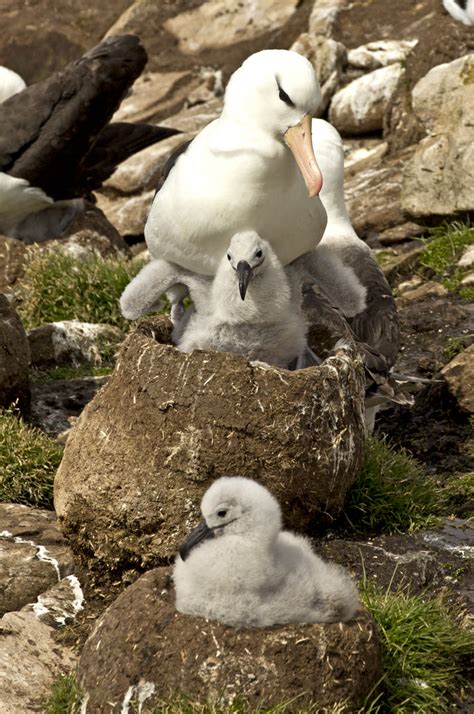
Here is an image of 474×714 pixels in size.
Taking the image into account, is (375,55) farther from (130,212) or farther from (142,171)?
(130,212)

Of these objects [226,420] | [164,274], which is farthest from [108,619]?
[164,274]

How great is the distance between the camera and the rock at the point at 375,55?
48.5 ft

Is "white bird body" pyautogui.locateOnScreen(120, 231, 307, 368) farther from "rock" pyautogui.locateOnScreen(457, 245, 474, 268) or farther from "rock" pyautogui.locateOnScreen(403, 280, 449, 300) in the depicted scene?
"rock" pyautogui.locateOnScreen(457, 245, 474, 268)

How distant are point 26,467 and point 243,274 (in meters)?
1.78

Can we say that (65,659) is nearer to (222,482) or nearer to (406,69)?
(222,482)

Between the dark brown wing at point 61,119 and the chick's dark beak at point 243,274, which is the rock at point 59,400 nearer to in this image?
the chick's dark beak at point 243,274

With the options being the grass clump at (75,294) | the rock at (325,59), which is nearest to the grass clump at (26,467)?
the grass clump at (75,294)

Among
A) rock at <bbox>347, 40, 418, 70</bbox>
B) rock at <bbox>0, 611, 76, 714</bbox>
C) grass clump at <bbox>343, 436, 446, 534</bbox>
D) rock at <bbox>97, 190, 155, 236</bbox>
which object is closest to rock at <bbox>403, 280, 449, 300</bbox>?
grass clump at <bbox>343, 436, 446, 534</bbox>

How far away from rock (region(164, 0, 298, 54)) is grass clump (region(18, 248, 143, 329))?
8263 millimetres

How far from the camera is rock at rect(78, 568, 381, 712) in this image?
4270 millimetres

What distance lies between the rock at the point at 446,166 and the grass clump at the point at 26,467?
16.1 feet

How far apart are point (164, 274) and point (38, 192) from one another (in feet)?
15.8

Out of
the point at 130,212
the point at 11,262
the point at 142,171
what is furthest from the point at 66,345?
the point at 142,171

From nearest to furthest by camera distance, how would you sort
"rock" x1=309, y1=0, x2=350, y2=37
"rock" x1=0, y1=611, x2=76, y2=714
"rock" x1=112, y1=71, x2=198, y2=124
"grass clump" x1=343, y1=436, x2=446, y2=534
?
"rock" x1=0, y1=611, x2=76, y2=714 < "grass clump" x1=343, y1=436, x2=446, y2=534 < "rock" x1=309, y1=0, x2=350, y2=37 < "rock" x1=112, y1=71, x2=198, y2=124
